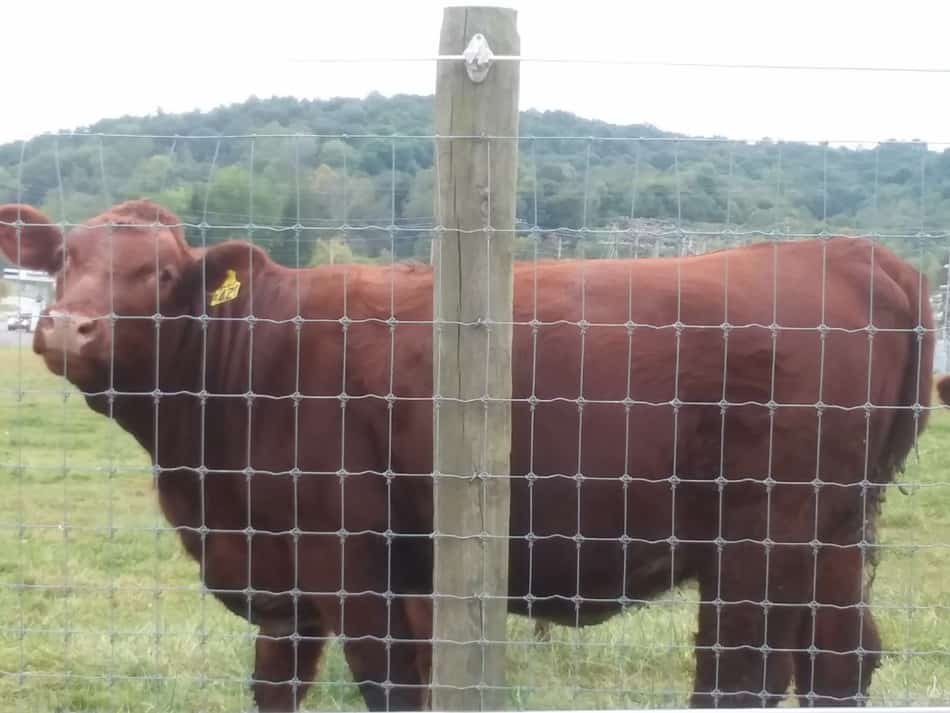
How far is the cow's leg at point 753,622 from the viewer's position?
15.1 feet

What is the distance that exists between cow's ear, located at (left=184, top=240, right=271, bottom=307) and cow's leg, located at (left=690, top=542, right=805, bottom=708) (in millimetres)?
2076

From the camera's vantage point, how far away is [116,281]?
4.66m

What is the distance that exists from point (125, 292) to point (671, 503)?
2156mm

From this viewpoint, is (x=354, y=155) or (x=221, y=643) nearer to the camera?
(x=354, y=155)

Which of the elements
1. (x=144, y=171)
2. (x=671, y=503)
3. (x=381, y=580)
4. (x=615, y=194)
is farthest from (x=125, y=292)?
(x=671, y=503)

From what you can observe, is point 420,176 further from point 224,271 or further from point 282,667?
point 282,667

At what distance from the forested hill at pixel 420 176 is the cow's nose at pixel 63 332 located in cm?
45

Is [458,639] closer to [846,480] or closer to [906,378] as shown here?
[846,480]

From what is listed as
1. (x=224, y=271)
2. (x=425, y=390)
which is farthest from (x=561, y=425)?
(x=224, y=271)

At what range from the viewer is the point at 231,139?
12.7 ft

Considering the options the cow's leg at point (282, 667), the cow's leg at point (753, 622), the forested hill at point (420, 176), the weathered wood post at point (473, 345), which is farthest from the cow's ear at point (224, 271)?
the cow's leg at point (753, 622)

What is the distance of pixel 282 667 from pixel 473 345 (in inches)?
86.2

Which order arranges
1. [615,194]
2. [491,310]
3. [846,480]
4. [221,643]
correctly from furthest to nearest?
[221,643] < [846,480] < [615,194] < [491,310]

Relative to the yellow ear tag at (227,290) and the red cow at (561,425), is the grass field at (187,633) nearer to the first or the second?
the red cow at (561,425)
